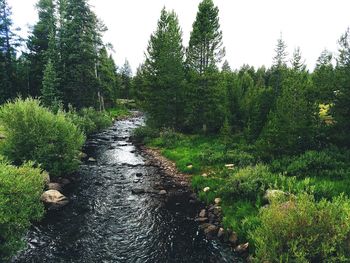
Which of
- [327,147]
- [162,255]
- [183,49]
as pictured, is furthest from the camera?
[183,49]

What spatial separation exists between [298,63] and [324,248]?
2468 centimetres

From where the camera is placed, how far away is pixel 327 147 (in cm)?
1950

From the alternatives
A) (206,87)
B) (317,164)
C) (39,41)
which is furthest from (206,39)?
(39,41)

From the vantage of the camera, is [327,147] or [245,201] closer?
[245,201]

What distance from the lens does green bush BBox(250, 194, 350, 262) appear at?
25.1 feet

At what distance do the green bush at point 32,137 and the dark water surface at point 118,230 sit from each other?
2.66 m

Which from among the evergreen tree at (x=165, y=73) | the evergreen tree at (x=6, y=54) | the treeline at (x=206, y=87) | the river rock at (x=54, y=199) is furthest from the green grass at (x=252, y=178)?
the evergreen tree at (x=6, y=54)

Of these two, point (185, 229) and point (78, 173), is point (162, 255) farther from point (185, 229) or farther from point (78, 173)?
point (78, 173)

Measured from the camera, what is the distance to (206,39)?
3120 cm

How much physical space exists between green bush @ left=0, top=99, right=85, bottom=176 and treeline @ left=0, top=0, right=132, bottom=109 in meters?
22.1

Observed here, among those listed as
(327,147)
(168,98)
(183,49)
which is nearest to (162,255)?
(327,147)

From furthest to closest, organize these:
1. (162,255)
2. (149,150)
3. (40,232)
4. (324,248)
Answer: (149,150) < (40,232) < (162,255) < (324,248)

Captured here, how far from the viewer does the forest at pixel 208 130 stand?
880 centimetres

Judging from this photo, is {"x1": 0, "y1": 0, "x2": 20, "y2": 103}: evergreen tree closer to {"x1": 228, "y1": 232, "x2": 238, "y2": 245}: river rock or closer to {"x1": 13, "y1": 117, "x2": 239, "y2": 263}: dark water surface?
{"x1": 13, "y1": 117, "x2": 239, "y2": 263}: dark water surface
